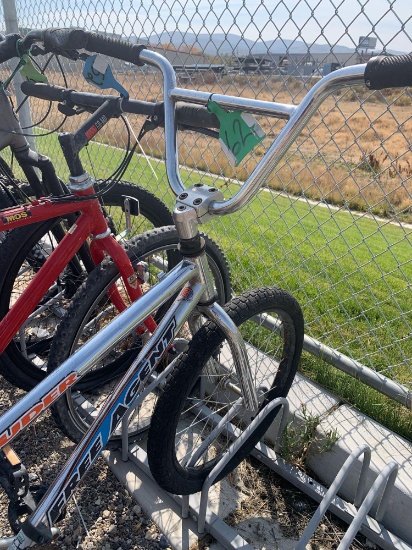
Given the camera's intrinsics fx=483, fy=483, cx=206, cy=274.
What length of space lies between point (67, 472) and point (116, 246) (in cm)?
87

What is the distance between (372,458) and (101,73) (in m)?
1.86

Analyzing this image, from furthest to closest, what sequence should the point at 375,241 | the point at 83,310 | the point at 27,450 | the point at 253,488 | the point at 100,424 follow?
the point at 375,241 → the point at 27,450 → the point at 253,488 → the point at 83,310 → the point at 100,424

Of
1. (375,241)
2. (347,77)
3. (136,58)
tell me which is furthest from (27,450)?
(375,241)

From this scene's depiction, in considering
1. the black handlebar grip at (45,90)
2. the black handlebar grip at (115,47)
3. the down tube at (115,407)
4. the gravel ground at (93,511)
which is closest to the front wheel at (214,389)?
the down tube at (115,407)

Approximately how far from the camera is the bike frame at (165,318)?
4.35ft

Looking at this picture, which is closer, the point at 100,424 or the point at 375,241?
the point at 100,424

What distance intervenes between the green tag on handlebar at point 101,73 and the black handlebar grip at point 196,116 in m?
0.28

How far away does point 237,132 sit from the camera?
55.5 inches

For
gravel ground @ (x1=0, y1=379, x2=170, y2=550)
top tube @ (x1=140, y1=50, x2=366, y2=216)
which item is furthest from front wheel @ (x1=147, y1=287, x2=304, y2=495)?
top tube @ (x1=140, y1=50, x2=366, y2=216)

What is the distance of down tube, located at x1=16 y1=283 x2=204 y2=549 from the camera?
146cm

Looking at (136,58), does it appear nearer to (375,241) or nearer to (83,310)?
(83,310)

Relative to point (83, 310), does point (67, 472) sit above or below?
below

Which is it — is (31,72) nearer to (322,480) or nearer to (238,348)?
(238,348)

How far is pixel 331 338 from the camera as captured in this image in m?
2.85
